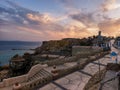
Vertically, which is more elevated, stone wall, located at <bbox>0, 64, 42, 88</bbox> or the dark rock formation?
stone wall, located at <bbox>0, 64, 42, 88</bbox>

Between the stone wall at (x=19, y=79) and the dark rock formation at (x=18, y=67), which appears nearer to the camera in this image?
the stone wall at (x=19, y=79)

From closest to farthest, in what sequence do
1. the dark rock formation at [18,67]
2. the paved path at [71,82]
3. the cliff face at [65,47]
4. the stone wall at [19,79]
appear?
the paved path at [71,82], the stone wall at [19,79], the dark rock formation at [18,67], the cliff face at [65,47]

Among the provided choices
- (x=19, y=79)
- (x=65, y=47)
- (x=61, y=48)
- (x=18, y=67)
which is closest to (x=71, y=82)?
(x=19, y=79)

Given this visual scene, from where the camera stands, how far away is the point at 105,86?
5.54 metres

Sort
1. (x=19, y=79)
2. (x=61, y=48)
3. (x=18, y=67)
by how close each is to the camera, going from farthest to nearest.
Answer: (x=61, y=48)
(x=18, y=67)
(x=19, y=79)

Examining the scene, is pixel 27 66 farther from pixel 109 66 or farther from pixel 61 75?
pixel 109 66

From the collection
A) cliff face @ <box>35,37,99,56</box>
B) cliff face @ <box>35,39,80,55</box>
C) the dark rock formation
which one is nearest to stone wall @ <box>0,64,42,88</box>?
the dark rock formation

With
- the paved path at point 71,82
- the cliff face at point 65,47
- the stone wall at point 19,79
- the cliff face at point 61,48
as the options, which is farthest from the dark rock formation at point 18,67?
the cliff face at point 61,48

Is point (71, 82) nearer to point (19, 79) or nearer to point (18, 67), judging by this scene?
point (19, 79)

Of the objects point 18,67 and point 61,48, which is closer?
point 18,67

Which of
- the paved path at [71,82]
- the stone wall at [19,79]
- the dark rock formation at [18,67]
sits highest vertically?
the paved path at [71,82]

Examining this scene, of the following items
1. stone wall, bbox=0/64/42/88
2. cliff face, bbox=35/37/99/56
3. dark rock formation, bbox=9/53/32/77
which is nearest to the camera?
stone wall, bbox=0/64/42/88

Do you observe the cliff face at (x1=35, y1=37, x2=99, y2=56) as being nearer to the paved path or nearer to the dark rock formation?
the dark rock formation

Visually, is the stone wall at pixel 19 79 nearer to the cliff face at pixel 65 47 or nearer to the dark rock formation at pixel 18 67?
the dark rock formation at pixel 18 67
